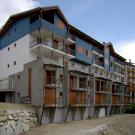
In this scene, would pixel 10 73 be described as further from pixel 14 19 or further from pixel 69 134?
pixel 69 134

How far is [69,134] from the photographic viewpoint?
2678 centimetres

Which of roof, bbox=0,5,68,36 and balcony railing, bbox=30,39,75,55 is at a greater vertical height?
roof, bbox=0,5,68,36

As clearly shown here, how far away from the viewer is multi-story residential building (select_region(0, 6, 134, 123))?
3453cm

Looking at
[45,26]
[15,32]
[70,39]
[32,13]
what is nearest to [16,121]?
[45,26]

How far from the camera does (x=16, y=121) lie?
90.0 ft

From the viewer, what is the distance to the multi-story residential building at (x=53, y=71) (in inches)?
1359

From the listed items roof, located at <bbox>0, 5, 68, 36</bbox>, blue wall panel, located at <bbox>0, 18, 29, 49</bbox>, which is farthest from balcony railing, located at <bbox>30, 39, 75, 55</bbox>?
roof, located at <bbox>0, 5, 68, 36</bbox>

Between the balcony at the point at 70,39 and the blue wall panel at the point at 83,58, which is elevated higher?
the balcony at the point at 70,39

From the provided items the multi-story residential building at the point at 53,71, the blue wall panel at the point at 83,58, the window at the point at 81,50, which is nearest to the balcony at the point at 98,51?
the multi-story residential building at the point at 53,71

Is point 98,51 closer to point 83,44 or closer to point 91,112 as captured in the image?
point 83,44

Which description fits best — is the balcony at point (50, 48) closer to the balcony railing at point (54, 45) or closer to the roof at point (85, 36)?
the balcony railing at point (54, 45)

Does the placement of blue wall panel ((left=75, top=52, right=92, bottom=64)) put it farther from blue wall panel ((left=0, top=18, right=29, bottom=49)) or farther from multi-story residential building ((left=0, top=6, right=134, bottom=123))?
blue wall panel ((left=0, top=18, right=29, bottom=49))

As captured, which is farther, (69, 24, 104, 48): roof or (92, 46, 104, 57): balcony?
(92, 46, 104, 57): balcony

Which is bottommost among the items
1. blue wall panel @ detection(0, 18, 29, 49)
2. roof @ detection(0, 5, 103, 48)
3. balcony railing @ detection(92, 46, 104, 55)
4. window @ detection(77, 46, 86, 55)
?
window @ detection(77, 46, 86, 55)
